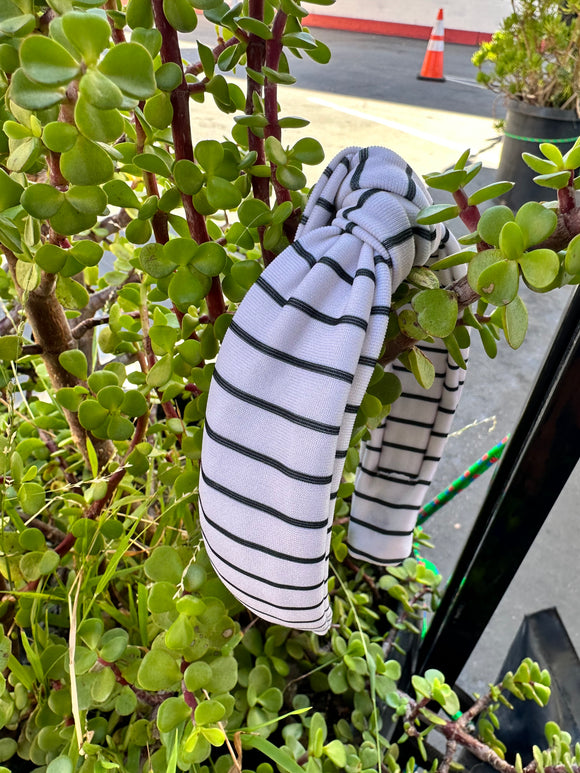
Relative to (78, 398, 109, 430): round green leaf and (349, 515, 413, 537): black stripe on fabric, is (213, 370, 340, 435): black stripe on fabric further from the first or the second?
(349, 515, 413, 537): black stripe on fabric

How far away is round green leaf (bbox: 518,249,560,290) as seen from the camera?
0.79 feet

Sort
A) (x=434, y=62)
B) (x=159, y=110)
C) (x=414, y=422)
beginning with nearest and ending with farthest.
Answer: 1. (x=159, y=110)
2. (x=414, y=422)
3. (x=434, y=62)

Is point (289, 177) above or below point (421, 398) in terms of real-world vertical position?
above

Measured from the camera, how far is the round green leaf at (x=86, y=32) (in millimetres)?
185

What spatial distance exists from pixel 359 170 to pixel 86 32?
0.56 ft

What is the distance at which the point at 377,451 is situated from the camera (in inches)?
21.1

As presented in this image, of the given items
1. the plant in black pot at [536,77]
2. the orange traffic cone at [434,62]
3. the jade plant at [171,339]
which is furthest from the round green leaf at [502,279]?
the orange traffic cone at [434,62]

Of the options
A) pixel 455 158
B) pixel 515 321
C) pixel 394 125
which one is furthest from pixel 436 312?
pixel 394 125

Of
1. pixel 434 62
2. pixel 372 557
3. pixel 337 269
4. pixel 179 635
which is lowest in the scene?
pixel 372 557

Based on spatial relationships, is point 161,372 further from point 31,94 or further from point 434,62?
point 434,62

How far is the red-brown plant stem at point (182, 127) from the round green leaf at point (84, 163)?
0.25ft

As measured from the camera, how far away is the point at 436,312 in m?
0.28

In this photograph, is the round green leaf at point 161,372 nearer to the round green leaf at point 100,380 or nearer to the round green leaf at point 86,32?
the round green leaf at point 100,380

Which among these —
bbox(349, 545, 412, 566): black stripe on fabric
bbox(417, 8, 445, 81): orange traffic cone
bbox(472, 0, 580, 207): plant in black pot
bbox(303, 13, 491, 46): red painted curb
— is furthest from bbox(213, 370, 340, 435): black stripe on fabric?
bbox(303, 13, 491, 46): red painted curb
